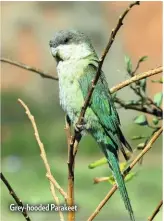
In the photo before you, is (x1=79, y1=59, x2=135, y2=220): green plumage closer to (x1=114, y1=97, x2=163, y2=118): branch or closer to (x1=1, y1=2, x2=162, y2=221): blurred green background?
(x1=114, y1=97, x2=163, y2=118): branch

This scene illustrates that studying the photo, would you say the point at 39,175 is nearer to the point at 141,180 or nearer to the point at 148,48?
the point at 141,180

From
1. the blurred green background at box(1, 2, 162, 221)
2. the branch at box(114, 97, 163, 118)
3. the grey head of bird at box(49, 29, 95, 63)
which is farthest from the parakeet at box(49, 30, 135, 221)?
the blurred green background at box(1, 2, 162, 221)

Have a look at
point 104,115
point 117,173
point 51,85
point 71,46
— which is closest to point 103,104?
point 104,115

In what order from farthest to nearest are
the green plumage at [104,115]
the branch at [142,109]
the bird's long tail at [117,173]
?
1. the green plumage at [104,115]
2. the branch at [142,109]
3. the bird's long tail at [117,173]

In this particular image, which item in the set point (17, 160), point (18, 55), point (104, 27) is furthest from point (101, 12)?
point (17, 160)

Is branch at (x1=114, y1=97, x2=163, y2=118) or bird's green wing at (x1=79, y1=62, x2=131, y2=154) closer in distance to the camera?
branch at (x1=114, y1=97, x2=163, y2=118)

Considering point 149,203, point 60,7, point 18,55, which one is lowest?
point 149,203

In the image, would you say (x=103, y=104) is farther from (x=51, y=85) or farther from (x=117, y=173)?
(x=51, y=85)

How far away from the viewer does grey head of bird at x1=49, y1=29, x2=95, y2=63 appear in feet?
7.76

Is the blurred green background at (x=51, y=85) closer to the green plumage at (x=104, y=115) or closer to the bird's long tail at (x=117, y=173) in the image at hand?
the green plumage at (x=104, y=115)

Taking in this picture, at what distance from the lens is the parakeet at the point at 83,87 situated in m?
2.34

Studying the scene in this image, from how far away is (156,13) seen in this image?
10.3 metres

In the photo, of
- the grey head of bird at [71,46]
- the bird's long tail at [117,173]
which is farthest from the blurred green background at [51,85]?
the bird's long tail at [117,173]

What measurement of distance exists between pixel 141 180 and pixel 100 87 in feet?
19.4
